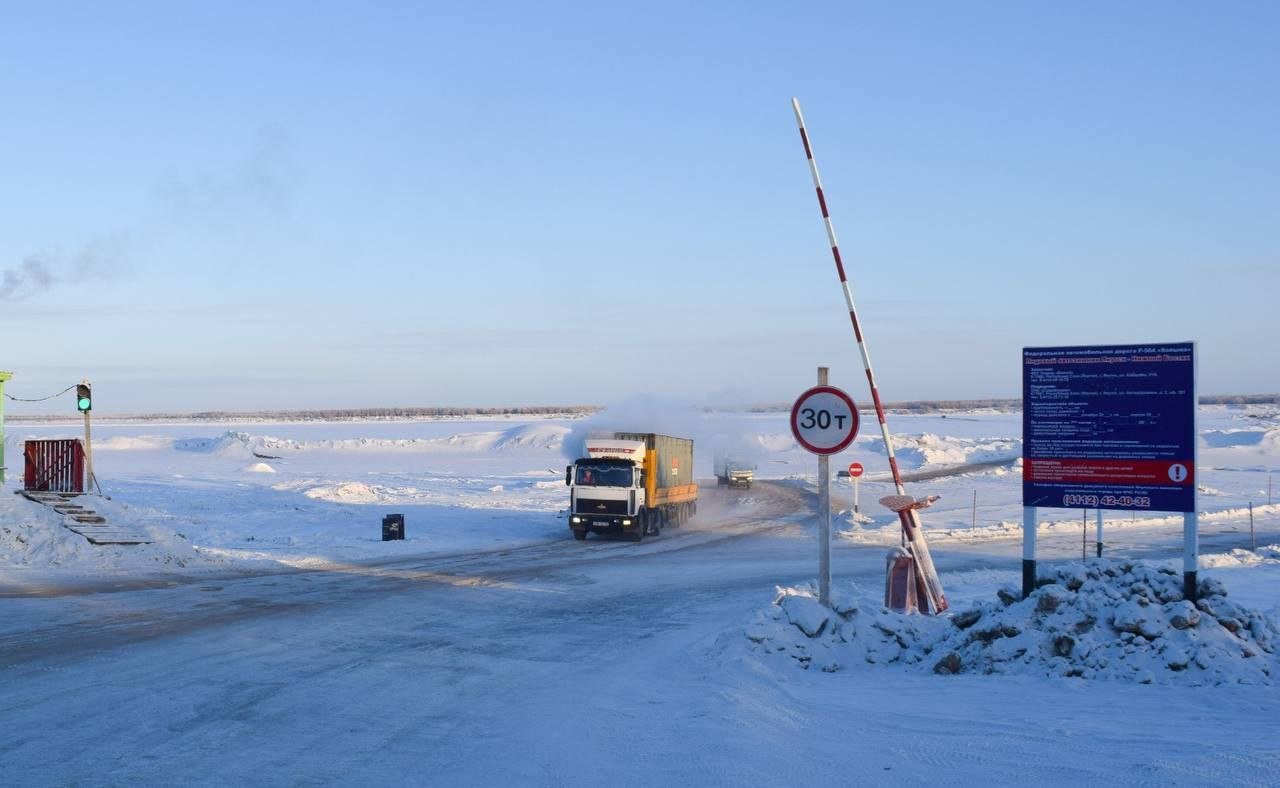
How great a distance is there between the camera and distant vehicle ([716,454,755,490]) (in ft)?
198

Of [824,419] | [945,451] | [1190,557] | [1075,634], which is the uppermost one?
[824,419]

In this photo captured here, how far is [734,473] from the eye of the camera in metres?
61.0

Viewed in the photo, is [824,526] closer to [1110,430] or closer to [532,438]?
[1110,430]

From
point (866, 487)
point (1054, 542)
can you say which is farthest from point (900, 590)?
point (866, 487)

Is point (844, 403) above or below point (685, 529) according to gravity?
above

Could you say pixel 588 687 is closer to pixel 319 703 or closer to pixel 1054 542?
pixel 319 703

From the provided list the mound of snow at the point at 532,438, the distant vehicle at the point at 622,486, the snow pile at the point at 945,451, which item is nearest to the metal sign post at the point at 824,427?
the distant vehicle at the point at 622,486

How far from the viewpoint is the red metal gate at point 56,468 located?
2669cm

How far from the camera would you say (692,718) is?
845cm

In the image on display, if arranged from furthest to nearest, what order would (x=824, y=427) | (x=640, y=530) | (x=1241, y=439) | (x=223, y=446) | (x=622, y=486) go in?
(x=223, y=446)
(x=1241, y=439)
(x=640, y=530)
(x=622, y=486)
(x=824, y=427)

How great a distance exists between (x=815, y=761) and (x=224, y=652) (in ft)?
24.9

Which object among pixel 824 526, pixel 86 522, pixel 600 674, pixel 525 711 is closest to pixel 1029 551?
pixel 824 526

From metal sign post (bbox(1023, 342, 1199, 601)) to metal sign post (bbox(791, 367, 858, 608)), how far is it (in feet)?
6.54

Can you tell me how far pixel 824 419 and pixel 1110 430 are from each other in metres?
3.01
